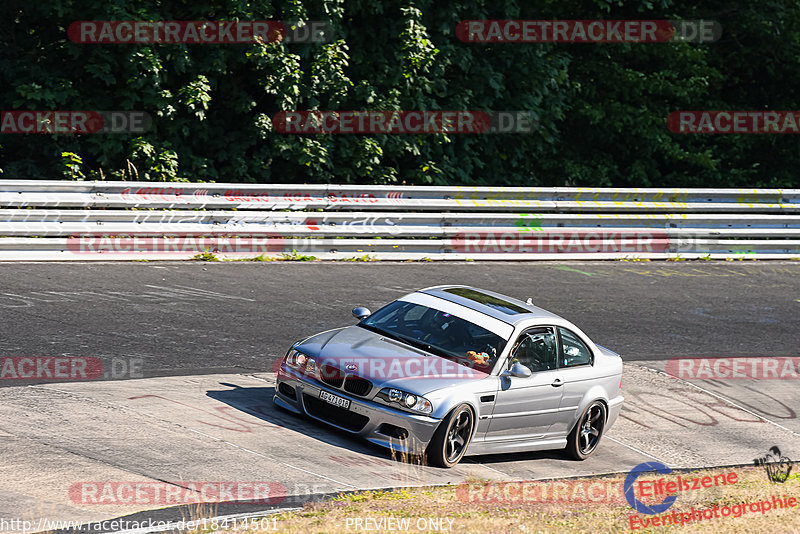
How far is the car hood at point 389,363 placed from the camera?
9133 millimetres

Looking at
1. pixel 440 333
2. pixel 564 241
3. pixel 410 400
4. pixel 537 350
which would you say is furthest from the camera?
pixel 564 241

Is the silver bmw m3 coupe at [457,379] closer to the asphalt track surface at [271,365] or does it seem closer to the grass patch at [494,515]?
the asphalt track surface at [271,365]

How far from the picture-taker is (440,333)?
10.0m

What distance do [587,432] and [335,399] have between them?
295 centimetres

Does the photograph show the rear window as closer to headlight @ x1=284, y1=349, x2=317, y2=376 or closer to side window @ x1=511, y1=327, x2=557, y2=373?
side window @ x1=511, y1=327, x2=557, y2=373
